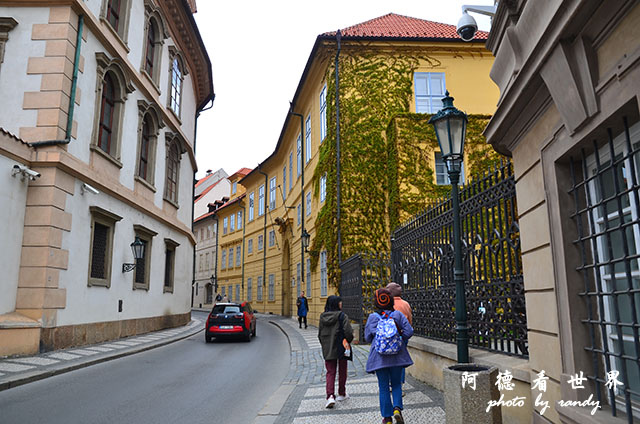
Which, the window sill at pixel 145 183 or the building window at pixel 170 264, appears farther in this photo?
the building window at pixel 170 264

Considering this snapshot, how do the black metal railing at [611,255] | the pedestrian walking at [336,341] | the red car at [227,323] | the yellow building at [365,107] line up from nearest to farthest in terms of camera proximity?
the black metal railing at [611,255] → the pedestrian walking at [336,341] → the red car at [227,323] → the yellow building at [365,107]

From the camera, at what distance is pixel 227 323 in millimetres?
16766

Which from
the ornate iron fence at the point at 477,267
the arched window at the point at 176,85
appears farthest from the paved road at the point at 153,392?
the arched window at the point at 176,85

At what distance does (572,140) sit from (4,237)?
11744mm

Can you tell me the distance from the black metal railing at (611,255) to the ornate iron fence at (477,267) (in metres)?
1.27

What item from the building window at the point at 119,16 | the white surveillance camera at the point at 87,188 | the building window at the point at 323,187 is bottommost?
the white surveillance camera at the point at 87,188

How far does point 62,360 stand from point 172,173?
43.0 ft

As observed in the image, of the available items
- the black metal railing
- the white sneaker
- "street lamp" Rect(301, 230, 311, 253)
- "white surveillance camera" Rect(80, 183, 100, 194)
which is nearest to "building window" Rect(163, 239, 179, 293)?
"street lamp" Rect(301, 230, 311, 253)

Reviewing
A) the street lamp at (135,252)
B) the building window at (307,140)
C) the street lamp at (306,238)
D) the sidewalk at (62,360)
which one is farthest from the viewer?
the building window at (307,140)

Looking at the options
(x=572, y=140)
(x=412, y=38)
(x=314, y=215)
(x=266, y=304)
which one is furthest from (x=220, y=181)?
(x=572, y=140)

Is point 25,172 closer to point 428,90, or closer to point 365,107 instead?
point 365,107

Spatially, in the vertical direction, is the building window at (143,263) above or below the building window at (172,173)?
below

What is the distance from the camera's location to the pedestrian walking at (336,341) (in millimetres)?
6949

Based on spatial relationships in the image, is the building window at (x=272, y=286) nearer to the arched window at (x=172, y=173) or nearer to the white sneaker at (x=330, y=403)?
the arched window at (x=172, y=173)
